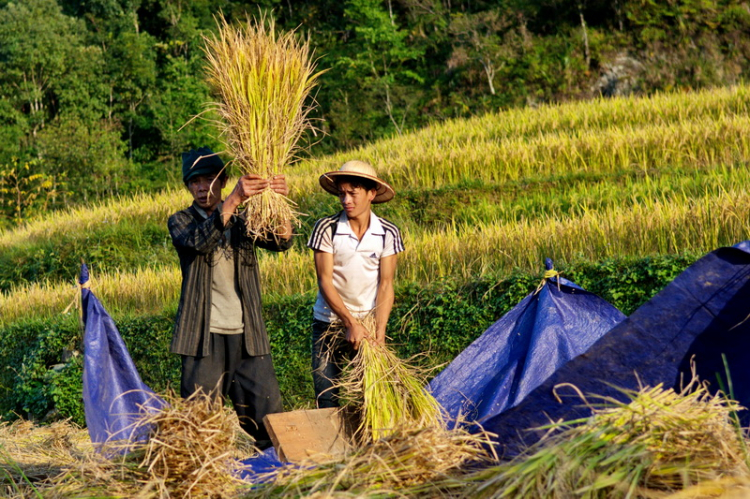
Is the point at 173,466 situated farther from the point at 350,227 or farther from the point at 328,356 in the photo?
the point at 350,227

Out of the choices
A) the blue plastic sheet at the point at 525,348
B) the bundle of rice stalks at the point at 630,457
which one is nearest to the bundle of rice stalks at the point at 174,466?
the bundle of rice stalks at the point at 630,457

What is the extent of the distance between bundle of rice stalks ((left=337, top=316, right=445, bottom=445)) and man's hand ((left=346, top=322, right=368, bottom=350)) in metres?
0.06

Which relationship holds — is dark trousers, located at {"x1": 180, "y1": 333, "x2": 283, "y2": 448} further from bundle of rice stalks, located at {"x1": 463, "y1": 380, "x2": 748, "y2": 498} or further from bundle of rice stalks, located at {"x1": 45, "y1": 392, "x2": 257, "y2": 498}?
bundle of rice stalks, located at {"x1": 463, "y1": 380, "x2": 748, "y2": 498}

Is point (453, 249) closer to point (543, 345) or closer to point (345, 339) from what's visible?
point (543, 345)

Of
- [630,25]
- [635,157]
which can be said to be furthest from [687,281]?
[630,25]

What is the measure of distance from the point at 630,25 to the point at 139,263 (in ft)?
49.3

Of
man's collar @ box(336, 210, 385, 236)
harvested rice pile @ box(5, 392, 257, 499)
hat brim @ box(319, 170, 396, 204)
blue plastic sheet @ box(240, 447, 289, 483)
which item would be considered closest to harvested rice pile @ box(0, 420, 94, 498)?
harvested rice pile @ box(5, 392, 257, 499)

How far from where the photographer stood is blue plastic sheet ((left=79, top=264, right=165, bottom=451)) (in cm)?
420

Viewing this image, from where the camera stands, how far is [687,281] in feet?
9.59

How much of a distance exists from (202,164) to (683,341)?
2.34 metres

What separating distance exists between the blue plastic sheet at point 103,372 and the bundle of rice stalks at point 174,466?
1634 mm

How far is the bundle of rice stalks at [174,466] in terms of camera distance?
2.44 metres

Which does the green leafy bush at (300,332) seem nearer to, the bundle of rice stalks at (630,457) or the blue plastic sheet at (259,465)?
the blue plastic sheet at (259,465)

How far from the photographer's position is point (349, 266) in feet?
12.7
